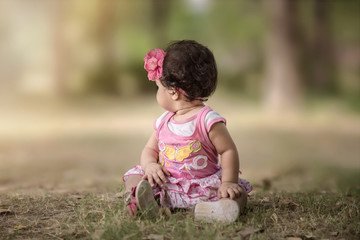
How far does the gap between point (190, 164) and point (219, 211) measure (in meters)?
0.42

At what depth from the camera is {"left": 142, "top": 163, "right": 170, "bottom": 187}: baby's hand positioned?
3.04 metres

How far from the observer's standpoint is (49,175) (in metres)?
6.35

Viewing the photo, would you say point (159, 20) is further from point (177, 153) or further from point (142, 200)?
point (142, 200)

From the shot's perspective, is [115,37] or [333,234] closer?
[333,234]

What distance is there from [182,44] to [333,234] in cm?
148

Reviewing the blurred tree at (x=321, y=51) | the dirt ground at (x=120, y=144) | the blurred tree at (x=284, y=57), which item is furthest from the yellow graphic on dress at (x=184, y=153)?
the blurred tree at (x=321, y=51)

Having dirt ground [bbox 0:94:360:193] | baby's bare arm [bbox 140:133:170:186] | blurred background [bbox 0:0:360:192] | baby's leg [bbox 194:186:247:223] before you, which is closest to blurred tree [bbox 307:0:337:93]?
blurred background [bbox 0:0:360:192]

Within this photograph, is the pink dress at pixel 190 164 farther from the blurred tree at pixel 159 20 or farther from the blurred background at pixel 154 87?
the blurred tree at pixel 159 20

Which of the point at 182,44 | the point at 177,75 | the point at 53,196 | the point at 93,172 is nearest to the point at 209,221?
the point at 177,75

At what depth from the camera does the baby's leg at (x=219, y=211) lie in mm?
2756

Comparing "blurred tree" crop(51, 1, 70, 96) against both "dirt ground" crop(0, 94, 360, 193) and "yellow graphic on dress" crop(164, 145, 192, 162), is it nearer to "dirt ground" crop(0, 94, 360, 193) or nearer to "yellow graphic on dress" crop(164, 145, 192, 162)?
"dirt ground" crop(0, 94, 360, 193)

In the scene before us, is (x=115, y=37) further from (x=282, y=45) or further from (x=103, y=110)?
(x=282, y=45)

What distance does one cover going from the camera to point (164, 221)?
2.77m

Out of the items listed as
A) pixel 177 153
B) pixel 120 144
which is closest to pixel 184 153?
pixel 177 153
